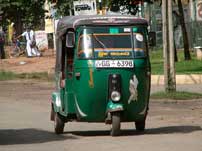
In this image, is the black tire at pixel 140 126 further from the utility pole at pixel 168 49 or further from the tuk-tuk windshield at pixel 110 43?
the utility pole at pixel 168 49

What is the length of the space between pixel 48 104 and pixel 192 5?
25.5 metres

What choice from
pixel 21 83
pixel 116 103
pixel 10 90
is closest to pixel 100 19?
pixel 116 103

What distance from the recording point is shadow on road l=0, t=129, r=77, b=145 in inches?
549

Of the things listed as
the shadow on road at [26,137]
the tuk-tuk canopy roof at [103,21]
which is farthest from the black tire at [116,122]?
the tuk-tuk canopy roof at [103,21]

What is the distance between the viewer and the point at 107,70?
14.2 m

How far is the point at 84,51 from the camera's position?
1435 centimetres

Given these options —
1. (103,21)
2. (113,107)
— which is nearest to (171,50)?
(103,21)

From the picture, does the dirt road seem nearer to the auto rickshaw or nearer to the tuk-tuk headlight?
the auto rickshaw

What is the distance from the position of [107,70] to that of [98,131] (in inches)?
80.2

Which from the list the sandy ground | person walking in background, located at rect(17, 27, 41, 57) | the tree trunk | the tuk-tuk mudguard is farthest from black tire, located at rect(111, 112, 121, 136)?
person walking in background, located at rect(17, 27, 41, 57)

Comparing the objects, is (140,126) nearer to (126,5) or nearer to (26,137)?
(26,137)

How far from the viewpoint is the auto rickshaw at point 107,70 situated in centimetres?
1417

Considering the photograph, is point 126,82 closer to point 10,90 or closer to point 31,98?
point 31,98

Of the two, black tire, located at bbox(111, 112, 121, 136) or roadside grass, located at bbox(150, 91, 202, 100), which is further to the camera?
roadside grass, located at bbox(150, 91, 202, 100)
